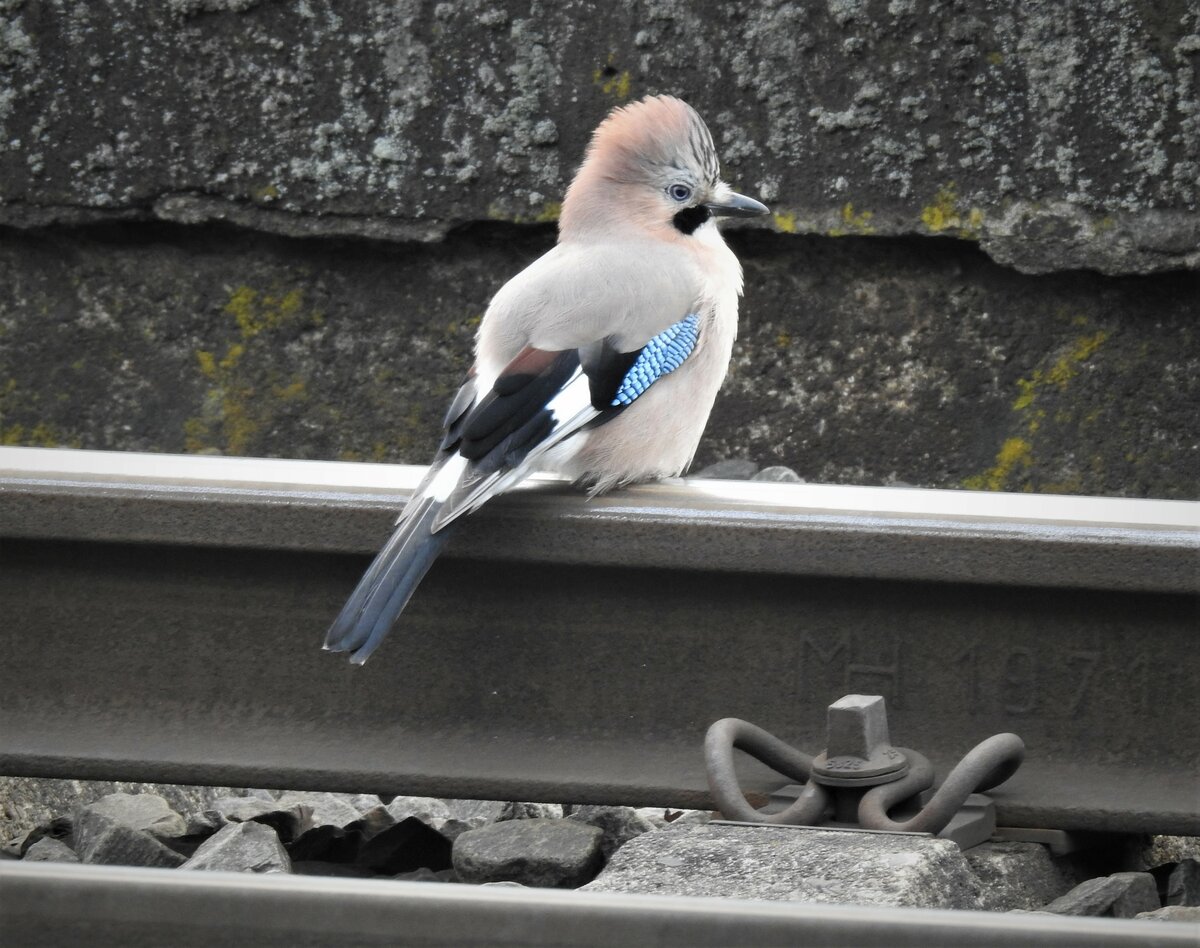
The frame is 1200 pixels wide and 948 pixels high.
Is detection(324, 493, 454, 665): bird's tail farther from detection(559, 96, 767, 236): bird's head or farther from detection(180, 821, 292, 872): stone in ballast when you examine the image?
detection(559, 96, 767, 236): bird's head

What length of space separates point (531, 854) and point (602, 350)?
1227 mm

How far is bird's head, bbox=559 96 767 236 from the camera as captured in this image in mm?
4426

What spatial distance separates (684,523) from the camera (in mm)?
3252

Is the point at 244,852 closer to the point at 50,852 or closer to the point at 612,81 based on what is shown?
the point at 50,852

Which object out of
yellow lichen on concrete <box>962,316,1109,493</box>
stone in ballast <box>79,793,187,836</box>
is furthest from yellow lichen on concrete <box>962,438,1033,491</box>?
stone in ballast <box>79,793,187,836</box>

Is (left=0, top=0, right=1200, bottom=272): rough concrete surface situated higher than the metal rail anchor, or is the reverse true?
(left=0, top=0, right=1200, bottom=272): rough concrete surface

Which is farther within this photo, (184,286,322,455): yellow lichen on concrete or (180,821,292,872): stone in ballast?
(184,286,322,455): yellow lichen on concrete

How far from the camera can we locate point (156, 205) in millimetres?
5812

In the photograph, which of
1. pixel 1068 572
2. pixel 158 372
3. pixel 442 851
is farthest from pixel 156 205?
pixel 1068 572

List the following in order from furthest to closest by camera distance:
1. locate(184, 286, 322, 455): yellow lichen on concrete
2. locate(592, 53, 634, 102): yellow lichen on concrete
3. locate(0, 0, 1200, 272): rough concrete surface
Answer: locate(184, 286, 322, 455): yellow lichen on concrete < locate(592, 53, 634, 102): yellow lichen on concrete < locate(0, 0, 1200, 272): rough concrete surface

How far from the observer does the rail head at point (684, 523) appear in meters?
3.14

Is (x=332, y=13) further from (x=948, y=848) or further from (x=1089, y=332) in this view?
(x=948, y=848)

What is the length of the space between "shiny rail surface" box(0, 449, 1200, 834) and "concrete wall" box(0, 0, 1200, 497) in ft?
6.80

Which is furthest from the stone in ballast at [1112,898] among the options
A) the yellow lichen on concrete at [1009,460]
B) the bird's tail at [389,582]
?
the yellow lichen on concrete at [1009,460]
